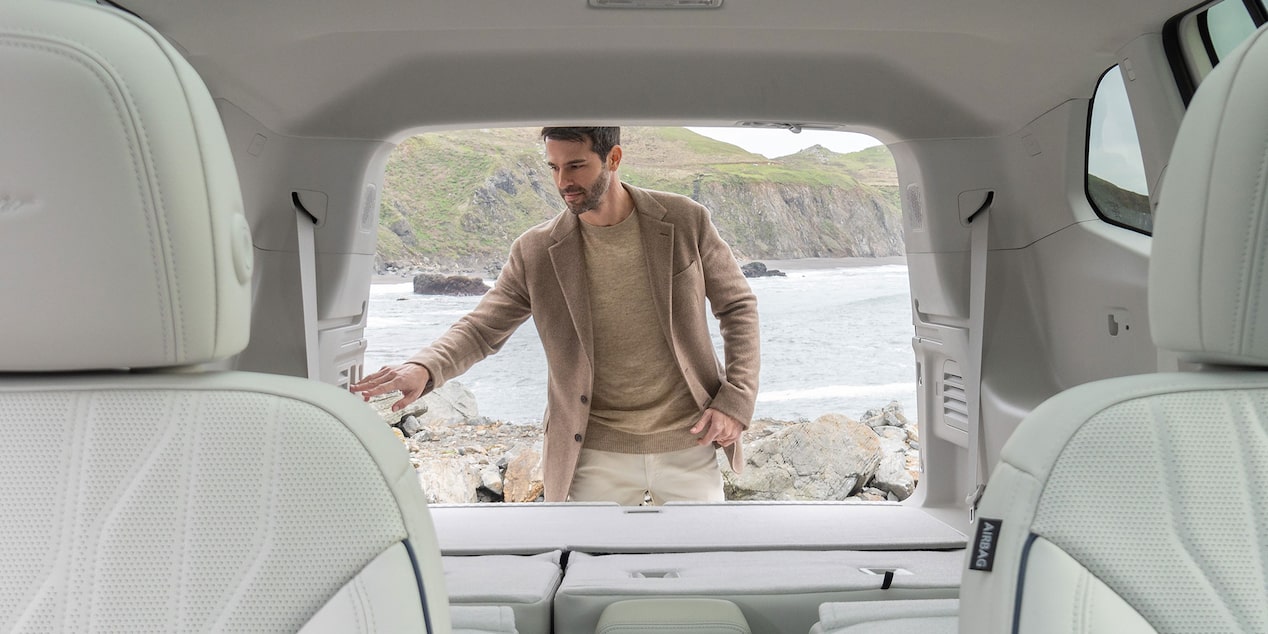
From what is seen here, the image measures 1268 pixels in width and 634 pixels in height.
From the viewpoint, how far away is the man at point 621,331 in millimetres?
2674

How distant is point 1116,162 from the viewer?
224 centimetres

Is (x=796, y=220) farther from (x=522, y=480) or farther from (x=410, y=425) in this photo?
(x=410, y=425)

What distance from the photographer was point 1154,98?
2002mm

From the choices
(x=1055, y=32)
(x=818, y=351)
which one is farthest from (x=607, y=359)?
(x=818, y=351)

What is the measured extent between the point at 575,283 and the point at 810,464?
3136 millimetres

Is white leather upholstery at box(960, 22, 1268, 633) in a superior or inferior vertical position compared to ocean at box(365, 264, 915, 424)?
superior

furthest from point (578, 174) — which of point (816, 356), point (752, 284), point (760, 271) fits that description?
point (816, 356)

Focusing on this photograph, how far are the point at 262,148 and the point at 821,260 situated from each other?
557cm

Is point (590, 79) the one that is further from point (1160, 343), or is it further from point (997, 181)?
point (1160, 343)

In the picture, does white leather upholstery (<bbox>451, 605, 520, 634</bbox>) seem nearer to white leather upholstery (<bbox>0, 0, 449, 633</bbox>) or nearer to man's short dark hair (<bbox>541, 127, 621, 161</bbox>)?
white leather upholstery (<bbox>0, 0, 449, 633</bbox>)

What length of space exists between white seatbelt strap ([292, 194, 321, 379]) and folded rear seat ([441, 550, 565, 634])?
0.77 metres

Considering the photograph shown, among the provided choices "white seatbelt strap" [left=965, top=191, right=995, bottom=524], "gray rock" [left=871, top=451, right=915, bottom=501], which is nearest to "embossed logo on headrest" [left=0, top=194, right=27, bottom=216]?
"white seatbelt strap" [left=965, top=191, right=995, bottom=524]

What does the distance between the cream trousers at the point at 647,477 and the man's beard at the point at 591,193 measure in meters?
0.75

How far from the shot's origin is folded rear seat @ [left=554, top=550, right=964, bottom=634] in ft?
5.47
